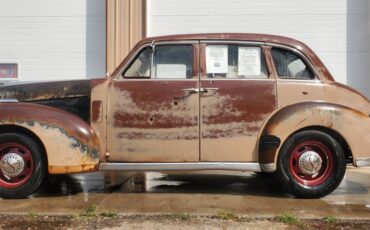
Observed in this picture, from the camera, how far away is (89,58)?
1083 cm

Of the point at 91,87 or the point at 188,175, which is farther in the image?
the point at 188,175

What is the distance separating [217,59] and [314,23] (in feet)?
17.0

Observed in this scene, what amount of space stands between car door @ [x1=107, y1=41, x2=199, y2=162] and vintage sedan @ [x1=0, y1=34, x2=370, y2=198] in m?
0.01

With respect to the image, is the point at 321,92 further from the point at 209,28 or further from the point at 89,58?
the point at 89,58

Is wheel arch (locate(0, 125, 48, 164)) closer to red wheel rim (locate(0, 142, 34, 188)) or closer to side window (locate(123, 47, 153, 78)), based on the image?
red wheel rim (locate(0, 142, 34, 188))

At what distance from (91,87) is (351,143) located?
2.93 metres

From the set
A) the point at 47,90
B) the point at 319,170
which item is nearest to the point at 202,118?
the point at 319,170

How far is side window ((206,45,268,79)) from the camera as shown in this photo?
19.5 ft

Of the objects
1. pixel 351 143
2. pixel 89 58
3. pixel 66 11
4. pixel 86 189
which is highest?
pixel 66 11

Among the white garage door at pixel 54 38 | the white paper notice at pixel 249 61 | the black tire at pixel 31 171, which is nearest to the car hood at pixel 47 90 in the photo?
the black tire at pixel 31 171

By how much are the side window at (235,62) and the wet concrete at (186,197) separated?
1381 mm

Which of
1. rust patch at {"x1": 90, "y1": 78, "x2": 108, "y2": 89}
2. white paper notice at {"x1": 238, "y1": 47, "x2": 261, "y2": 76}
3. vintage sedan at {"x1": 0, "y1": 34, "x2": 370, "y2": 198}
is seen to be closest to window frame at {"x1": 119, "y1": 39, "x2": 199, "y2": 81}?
vintage sedan at {"x1": 0, "y1": 34, "x2": 370, "y2": 198}

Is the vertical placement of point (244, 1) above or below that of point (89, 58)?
above

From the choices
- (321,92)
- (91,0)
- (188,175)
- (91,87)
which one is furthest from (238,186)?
(91,0)
